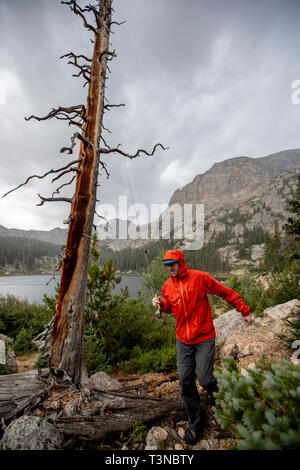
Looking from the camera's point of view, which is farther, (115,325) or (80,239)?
(115,325)

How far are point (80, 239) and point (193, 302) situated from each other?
103 inches

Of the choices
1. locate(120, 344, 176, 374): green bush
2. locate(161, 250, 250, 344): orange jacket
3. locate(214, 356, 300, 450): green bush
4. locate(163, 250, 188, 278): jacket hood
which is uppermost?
locate(163, 250, 188, 278): jacket hood

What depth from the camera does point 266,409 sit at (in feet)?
5.02

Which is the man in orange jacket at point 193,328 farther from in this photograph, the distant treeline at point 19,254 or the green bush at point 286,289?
the distant treeline at point 19,254

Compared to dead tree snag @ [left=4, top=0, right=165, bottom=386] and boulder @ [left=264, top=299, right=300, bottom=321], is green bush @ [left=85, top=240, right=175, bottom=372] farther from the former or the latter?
boulder @ [left=264, top=299, right=300, bottom=321]

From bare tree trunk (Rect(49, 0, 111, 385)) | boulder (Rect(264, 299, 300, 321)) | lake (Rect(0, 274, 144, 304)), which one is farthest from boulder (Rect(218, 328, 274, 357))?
lake (Rect(0, 274, 144, 304))

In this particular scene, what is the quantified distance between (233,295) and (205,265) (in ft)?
333

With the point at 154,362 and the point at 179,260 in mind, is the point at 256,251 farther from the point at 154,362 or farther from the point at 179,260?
the point at 179,260

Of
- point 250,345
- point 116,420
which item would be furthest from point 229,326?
point 116,420

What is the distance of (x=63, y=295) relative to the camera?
391 cm

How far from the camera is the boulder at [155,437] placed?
238cm

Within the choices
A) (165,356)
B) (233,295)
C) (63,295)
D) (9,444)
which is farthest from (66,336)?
(233,295)

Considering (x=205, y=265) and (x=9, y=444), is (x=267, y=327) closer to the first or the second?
(x=9, y=444)

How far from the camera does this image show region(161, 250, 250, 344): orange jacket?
109 inches
